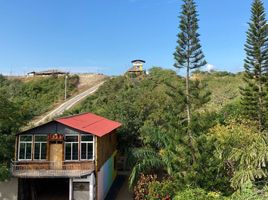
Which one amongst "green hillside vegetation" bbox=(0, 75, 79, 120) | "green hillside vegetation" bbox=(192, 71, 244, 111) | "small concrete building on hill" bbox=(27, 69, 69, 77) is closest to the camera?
"green hillside vegetation" bbox=(192, 71, 244, 111)

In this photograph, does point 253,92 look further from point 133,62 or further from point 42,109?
point 133,62

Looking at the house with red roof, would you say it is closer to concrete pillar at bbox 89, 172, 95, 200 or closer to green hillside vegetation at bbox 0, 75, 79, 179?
concrete pillar at bbox 89, 172, 95, 200

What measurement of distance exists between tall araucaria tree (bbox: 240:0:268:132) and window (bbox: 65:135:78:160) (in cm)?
1166

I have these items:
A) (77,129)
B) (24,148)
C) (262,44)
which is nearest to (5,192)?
(24,148)

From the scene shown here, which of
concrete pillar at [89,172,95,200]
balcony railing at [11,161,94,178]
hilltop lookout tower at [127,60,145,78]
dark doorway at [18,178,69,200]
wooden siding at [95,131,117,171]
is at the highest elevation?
hilltop lookout tower at [127,60,145,78]

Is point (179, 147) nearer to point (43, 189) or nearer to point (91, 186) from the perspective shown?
point (91, 186)

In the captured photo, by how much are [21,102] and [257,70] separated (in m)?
15.7

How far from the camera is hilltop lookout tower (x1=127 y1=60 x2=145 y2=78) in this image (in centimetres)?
4906

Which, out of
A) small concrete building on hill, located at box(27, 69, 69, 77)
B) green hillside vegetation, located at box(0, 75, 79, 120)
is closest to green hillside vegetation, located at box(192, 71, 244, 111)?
green hillside vegetation, located at box(0, 75, 79, 120)

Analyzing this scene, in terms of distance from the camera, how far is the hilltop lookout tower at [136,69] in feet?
161

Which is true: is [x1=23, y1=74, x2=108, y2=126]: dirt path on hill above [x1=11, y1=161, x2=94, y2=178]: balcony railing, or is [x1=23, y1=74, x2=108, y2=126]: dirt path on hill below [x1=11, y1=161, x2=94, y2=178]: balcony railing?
above

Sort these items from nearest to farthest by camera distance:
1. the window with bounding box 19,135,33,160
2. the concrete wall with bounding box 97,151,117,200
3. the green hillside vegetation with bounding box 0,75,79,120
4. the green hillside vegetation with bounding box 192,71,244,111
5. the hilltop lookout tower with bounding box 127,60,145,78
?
the window with bounding box 19,135,33,160, the concrete wall with bounding box 97,151,117,200, the green hillside vegetation with bounding box 192,71,244,111, the green hillside vegetation with bounding box 0,75,79,120, the hilltop lookout tower with bounding box 127,60,145,78

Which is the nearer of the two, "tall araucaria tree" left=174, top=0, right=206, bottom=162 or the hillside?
"tall araucaria tree" left=174, top=0, right=206, bottom=162

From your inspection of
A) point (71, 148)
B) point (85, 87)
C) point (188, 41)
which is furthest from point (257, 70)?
point (85, 87)
